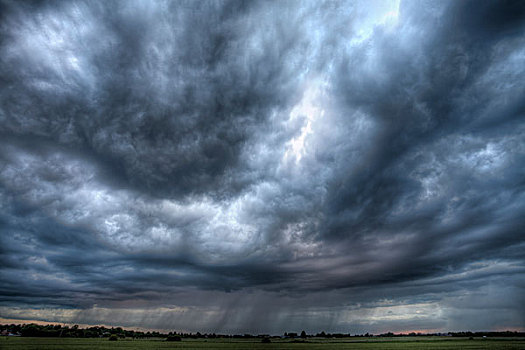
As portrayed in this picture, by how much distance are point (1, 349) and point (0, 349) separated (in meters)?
0.21

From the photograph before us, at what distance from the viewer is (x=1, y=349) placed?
76562mm

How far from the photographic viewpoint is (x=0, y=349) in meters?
76.4
